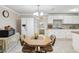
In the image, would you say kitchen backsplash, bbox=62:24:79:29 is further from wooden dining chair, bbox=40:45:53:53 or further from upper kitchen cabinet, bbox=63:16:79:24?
wooden dining chair, bbox=40:45:53:53

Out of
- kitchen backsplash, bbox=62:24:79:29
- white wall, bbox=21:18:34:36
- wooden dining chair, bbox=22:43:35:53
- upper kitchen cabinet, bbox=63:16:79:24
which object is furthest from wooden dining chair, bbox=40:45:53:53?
kitchen backsplash, bbox=62:24:79:29

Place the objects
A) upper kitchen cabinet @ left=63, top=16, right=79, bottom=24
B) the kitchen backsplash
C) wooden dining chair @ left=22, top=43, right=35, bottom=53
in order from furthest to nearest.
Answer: the kitchen backsplash, upper kitchen cabinet @ left=63, top=16, right=79, bottom=24, wooden dining chair @ left=22, top=43, right=35, bottom=53

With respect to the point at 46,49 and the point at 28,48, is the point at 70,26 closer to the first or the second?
the point at 46,49

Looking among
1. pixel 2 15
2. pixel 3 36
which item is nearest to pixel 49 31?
pixel 2 15

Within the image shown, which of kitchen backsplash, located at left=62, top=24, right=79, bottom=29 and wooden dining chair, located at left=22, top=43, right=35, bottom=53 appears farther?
kitchen backsplash, located at left=62, top=24, right=79, bottom=29

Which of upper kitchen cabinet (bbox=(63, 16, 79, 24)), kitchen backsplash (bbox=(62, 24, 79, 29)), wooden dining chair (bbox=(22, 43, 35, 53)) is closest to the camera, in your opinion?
wooden dining chair (bbox=(22, 43, 35, 53))

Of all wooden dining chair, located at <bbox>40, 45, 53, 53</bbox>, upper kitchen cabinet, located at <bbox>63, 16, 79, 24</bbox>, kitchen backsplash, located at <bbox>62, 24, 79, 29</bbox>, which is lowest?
wooden dining chair, located at <bbox>40, 45, 53, 53</bbox>

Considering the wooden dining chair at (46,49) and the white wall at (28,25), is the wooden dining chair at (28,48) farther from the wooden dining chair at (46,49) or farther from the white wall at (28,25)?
the white wall at (28,25)

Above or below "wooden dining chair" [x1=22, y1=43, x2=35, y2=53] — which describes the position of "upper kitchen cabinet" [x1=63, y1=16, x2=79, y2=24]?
above

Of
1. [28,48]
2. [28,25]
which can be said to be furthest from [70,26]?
[28,48]

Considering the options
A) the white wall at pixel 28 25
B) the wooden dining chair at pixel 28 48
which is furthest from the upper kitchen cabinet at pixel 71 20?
the wooden dining chair at pixel 28 48

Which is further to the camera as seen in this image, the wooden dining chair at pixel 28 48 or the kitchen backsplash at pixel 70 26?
the kitchen backsplash at pixel 70 26
